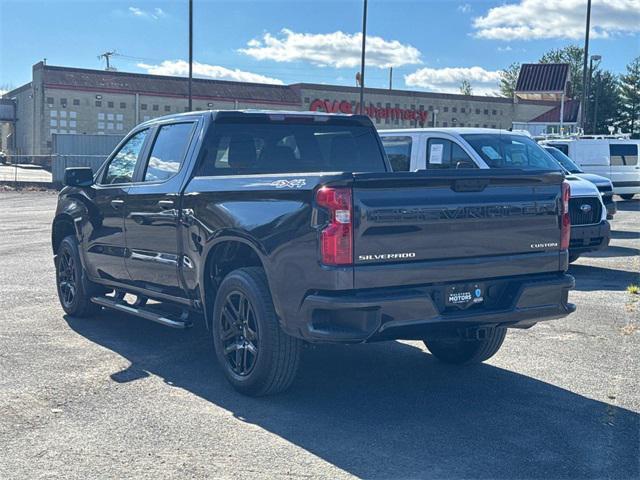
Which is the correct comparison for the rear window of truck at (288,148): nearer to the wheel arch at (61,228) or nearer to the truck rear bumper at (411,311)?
the truck rear bumper at (411,311)

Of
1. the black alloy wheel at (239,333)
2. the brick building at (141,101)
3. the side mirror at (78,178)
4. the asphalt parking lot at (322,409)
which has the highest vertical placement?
the brick building at (141,101)

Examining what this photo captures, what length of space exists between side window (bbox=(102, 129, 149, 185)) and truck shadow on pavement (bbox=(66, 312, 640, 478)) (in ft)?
4.97

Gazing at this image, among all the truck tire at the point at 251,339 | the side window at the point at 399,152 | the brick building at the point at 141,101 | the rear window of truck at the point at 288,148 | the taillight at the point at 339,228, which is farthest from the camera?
the brick building at the point at 141,101

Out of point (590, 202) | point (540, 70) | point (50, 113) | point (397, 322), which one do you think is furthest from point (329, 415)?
point (540, 70)

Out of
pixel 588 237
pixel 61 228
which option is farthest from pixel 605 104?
pixel 61 228

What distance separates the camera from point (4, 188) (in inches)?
1356

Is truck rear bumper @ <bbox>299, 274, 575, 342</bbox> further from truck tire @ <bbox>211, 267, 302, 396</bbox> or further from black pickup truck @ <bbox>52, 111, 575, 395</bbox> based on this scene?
truck tire @ <bbox>211, 267, 302, 396</bbox>

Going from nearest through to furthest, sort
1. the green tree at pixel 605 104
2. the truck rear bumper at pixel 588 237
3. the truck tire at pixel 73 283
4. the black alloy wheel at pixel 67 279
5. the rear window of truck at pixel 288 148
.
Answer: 1. the rear window of truck at pixel 288 148
2. the truck tire at pixel 73 283
3. the black alloy wheel at pixel 67 279
4. the truck rear bumper at pixel 588 237
5. the green tree at pixel 605 104

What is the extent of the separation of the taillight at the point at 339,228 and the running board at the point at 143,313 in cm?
202

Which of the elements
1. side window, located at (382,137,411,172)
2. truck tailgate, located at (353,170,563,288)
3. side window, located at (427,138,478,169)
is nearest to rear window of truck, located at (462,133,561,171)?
side window, located at (427,138,478,169)

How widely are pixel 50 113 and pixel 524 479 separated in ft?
169

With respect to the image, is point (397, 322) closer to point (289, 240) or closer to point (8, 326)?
point (289, 240)

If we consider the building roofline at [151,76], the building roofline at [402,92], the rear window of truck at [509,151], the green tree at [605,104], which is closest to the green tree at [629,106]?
the green tree at [605,104]

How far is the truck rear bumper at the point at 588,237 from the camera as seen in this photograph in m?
11.8
